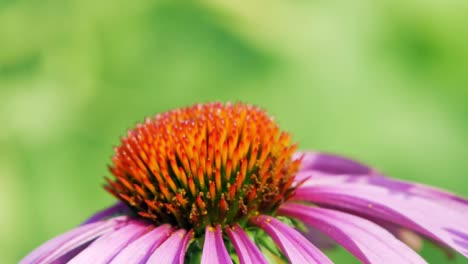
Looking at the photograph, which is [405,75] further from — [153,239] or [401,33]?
[153,239]

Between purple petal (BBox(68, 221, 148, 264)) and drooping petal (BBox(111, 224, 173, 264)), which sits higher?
purple petal (BBox(68, 221, 148, 264))

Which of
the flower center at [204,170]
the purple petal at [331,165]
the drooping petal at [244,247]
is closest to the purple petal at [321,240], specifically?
the purple petal at [331,165]

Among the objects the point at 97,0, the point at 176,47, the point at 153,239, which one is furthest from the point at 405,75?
the point at 153,239

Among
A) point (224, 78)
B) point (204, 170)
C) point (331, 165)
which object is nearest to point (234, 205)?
point (204, 170)

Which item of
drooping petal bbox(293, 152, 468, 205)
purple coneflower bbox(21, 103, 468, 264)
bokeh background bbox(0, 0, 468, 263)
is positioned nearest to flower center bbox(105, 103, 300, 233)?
purple coneflower bbox(21, 103, 468, 264)

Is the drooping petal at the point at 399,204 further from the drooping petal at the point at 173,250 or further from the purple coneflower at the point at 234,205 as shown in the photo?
the drooping petal at the point at 173,250

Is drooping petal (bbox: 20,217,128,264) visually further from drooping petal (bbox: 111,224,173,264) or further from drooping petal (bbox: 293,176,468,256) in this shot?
drooping petal (bbox: 293,176,468,256)
